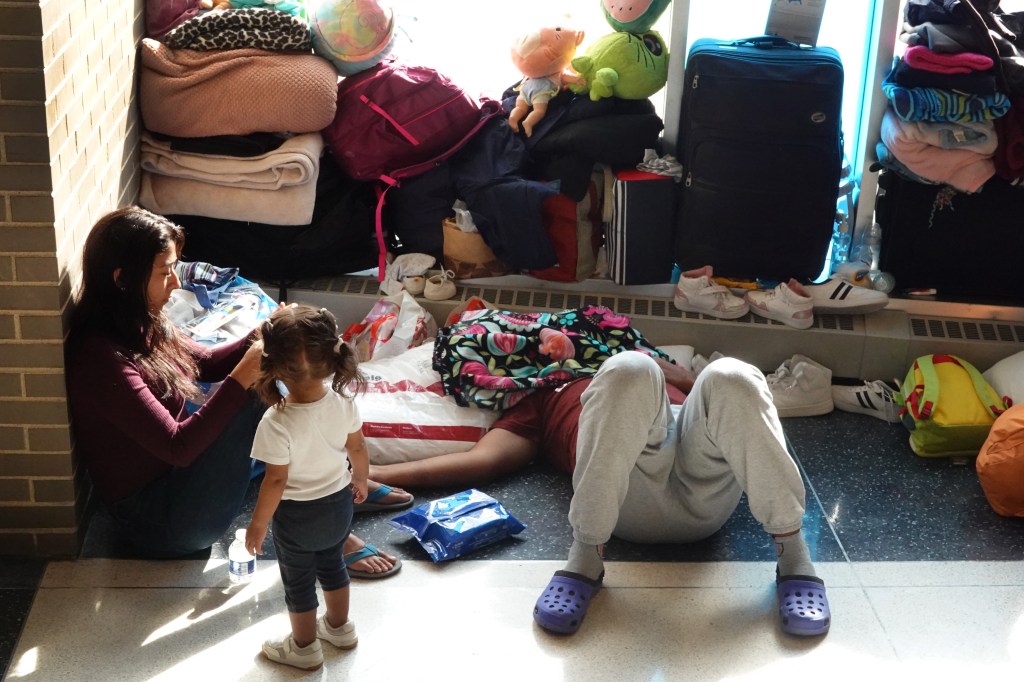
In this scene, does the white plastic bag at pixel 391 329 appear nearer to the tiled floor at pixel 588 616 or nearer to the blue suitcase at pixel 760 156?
the tiled floor at pixel 588 616

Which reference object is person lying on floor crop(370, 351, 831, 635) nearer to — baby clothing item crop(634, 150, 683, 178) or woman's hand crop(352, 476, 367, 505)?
woman's hand crop(352, 476, 367, 505)

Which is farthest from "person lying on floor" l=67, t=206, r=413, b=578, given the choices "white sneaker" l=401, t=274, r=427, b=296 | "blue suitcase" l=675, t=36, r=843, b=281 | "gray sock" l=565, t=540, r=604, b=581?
"blue suitcase" l=675, t=36, r=843, b=281

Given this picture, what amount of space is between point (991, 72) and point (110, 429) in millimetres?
2429

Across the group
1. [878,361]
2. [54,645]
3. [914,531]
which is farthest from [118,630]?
[878,361]

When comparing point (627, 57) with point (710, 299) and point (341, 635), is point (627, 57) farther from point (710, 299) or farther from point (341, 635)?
point (341, 635)

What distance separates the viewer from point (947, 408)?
3.00m

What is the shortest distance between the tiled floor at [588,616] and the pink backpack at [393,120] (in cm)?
115

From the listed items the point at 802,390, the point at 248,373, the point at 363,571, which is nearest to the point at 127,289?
the point at 248,373

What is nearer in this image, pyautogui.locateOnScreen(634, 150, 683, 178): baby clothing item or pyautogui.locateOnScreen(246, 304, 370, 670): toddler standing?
pyautogui.locateOnScreen(246, 304, 370, 670): toddler standing

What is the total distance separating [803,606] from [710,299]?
4.19ft

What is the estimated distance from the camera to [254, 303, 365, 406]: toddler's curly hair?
6.35ft

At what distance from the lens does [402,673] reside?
215cm

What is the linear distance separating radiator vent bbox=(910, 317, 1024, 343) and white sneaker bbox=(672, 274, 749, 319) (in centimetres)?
51

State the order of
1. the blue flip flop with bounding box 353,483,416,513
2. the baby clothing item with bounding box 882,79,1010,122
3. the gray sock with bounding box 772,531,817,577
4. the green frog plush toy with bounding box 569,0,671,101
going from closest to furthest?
the gray sock with bounding box 772,531,817,577 → the blue flip flop with bounding box 353,483,416,513 → the baby clothing item with bounding box 882,79,1010,122 → the green frog plush toy with bounding box 569,0,671,101
